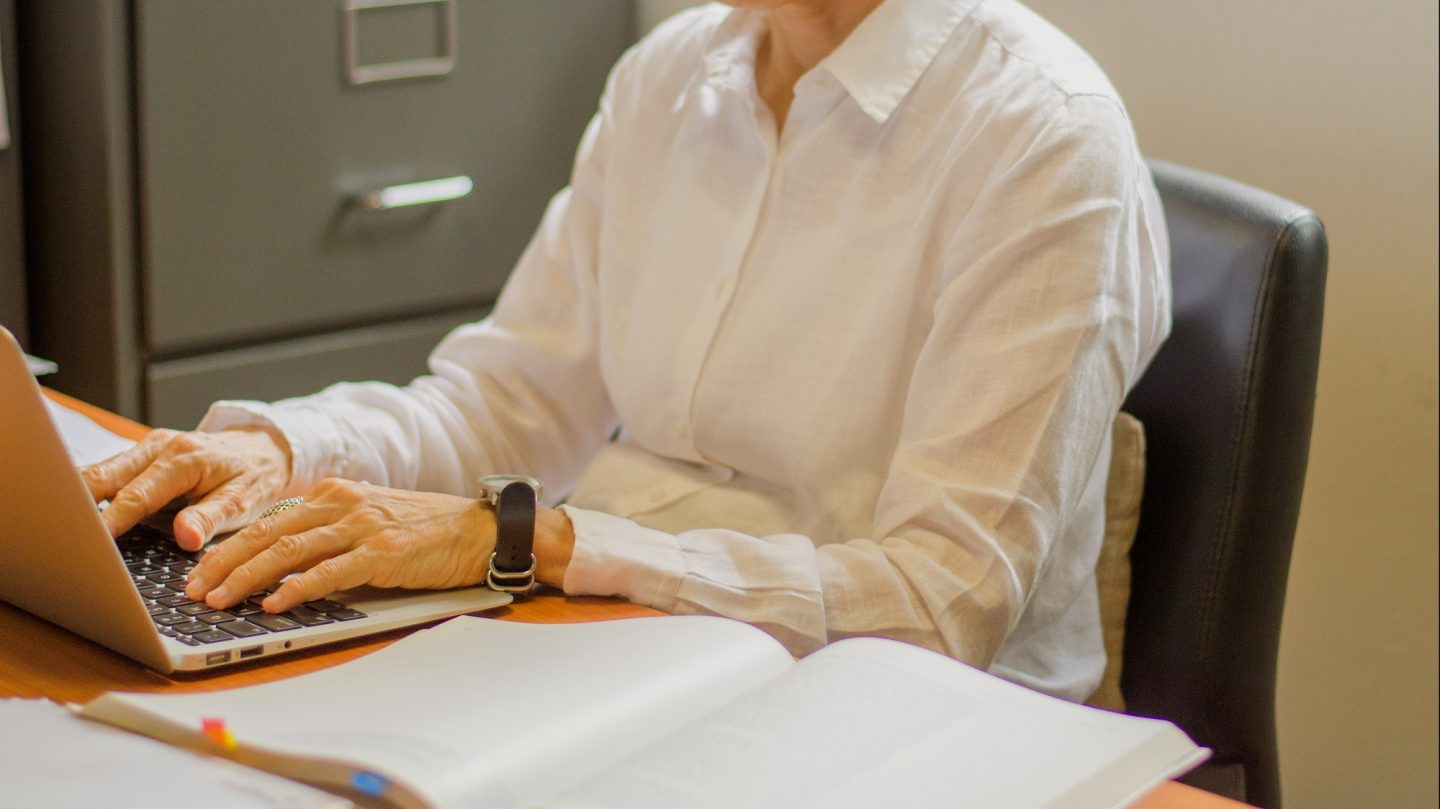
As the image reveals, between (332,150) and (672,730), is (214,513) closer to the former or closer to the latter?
(672,730)

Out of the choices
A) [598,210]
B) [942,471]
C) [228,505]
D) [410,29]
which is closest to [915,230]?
[942,471]

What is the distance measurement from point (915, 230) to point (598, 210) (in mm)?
351

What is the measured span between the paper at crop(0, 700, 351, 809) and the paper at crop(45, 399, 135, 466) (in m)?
0.38

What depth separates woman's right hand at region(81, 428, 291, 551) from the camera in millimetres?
876

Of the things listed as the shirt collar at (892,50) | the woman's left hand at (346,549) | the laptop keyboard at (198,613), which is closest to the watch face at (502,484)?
the woman's left hand at (346,549)

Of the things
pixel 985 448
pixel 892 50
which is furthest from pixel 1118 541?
pixel 892 50

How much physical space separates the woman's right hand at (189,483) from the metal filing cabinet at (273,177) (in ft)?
1.86

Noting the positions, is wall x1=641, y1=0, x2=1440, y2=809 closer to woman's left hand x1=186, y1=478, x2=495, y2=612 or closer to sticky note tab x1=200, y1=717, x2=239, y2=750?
woman's left hand x1=186, y1=478, x2=495, y2=612

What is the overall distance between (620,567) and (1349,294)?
86 centimetres

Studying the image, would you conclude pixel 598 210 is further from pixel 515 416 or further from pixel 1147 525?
pixel 1147 525

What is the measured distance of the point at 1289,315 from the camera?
→ 978 millimetres

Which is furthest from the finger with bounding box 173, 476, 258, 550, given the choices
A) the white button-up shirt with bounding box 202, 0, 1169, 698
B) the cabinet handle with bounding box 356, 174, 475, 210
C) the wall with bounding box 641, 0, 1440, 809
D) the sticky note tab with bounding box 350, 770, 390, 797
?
the wall with bounding box 641, 0, 1440, 809

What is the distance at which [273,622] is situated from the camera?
74 centimetres

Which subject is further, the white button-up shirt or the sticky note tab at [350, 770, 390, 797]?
the white button-up shirt
